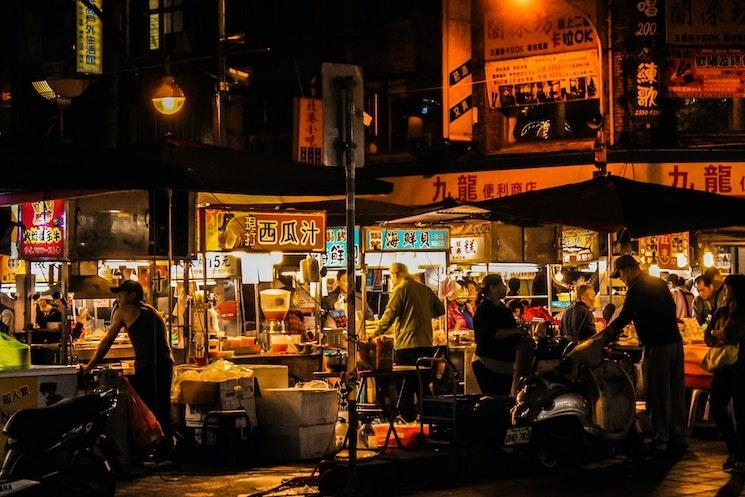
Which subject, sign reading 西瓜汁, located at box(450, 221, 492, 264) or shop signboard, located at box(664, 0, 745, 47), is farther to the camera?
sign reading 西瓜汁, located at box(450, 221, 492, 264)

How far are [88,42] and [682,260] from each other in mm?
14796

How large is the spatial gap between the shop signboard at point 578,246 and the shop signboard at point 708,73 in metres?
3.06

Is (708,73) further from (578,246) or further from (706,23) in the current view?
(578,246)

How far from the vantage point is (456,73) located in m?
22.5

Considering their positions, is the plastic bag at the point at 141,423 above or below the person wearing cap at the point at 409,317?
below

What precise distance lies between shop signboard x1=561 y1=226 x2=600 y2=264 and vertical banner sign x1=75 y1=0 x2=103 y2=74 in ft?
40.7

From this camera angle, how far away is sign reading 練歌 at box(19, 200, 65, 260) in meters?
15.0

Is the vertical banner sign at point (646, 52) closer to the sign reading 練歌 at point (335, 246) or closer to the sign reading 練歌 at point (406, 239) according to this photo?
the sign reading 練歌 at point (406, 239)

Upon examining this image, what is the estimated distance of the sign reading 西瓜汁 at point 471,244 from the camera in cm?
2161

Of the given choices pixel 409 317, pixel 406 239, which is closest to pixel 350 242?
pixel 409 317

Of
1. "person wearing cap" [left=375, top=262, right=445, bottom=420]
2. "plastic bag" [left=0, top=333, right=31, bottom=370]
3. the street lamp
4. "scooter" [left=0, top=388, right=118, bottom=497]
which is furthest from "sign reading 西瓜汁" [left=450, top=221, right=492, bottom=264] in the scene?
"scooter" [left=0, top=388, right=118, bottom=497]

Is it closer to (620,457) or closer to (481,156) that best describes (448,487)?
(620,457)

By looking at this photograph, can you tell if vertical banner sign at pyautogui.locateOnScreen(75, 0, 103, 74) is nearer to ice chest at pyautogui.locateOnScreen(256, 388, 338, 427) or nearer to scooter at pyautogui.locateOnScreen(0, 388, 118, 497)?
ice chest at pyautogui.locateOnScreen(256, 388, 338, 427)

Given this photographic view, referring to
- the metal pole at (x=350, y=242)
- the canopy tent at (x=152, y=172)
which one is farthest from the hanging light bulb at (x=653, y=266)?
the metal pole at (x=350, y=242)
